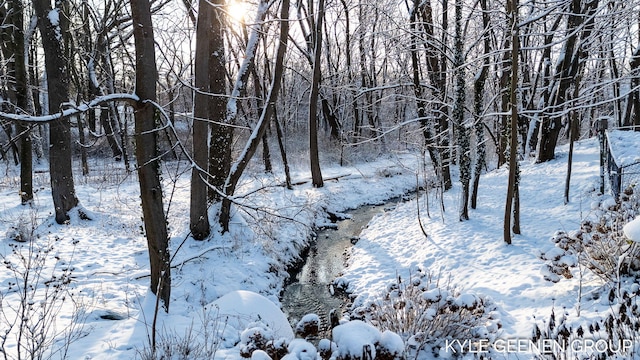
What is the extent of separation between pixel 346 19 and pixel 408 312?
19.9 m

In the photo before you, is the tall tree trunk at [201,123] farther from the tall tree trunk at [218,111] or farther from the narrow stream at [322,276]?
the narrow stream at [322,276]

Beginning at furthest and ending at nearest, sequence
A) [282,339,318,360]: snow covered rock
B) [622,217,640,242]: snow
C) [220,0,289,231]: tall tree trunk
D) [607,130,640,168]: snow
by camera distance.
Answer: [220,0,289,231]: tall tree trunk
[607,130,640,168]: snow
[622,217,640,242]: snow
[282,339,318,360]: snow covered rock

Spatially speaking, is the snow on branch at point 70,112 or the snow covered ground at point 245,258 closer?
the snow on branch at point 70,112

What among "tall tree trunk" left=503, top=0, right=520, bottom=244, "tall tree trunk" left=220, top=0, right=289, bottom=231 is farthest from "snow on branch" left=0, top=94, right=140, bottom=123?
"tall tree trunk" left=503, top=0, right=520, bottom=244

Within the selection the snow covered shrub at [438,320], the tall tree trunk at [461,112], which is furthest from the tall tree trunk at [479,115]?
the snow covered shrub at [438,320]

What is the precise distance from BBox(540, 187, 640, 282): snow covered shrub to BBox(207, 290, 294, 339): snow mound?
370 cm

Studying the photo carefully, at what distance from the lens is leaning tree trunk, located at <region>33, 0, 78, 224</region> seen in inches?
307

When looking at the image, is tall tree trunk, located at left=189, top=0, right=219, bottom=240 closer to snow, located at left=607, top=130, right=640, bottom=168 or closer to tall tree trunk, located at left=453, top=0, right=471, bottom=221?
tall tree trunk, located at left=453, top=0, right=471, bottom=221

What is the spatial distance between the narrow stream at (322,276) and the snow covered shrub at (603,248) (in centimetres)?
349

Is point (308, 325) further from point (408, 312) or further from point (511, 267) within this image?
point (511, 267)

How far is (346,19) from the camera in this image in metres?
21.6

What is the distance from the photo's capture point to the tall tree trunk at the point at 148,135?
4328 millimetres

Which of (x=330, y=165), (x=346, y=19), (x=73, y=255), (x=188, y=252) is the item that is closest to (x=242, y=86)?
(x=188, y=252)

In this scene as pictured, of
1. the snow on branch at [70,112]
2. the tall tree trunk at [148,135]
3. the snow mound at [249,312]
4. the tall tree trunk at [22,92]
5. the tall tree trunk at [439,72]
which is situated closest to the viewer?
the snow on branch at [70,112]
